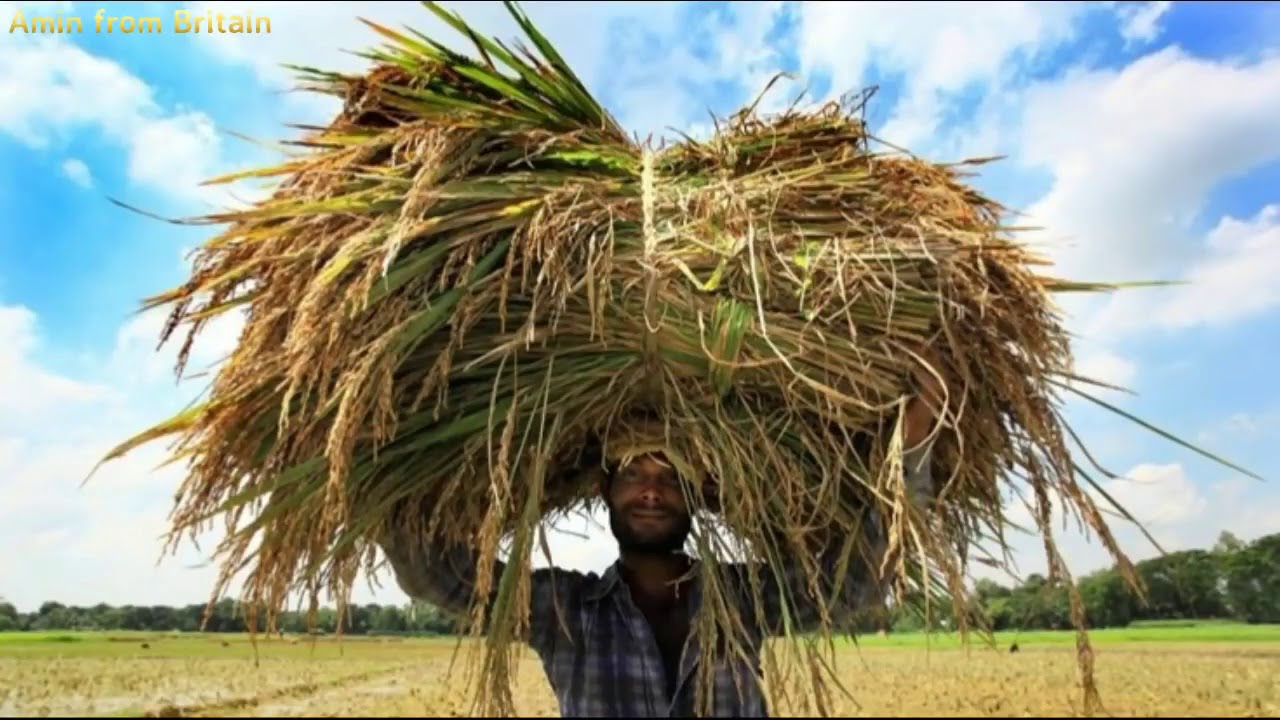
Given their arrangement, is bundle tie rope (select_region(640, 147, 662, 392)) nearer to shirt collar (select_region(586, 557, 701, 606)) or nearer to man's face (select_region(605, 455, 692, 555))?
man's face (select_region(605, 455, 692, 555))

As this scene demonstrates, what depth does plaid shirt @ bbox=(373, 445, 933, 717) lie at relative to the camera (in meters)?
2.12

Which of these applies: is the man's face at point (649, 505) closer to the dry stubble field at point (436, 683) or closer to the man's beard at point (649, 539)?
the man's beard at point (649, 539)

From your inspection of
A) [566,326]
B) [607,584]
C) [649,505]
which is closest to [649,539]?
[649,505]

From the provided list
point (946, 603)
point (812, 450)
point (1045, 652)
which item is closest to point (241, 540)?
point (812, 450)

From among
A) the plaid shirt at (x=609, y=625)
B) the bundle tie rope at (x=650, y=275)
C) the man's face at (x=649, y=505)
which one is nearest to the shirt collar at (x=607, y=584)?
the plaid shirt at (x=609, y=625)

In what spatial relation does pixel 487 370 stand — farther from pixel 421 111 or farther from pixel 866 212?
pixel 866 212

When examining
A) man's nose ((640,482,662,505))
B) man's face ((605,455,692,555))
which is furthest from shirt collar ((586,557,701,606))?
man's nose ((640,482,662,505))

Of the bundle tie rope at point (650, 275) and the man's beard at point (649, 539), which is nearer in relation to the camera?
the bundle tie rope at point (650, 275)

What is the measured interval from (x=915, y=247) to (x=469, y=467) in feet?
3.14

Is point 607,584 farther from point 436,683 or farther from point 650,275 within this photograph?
point 436,683

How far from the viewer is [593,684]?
7.89ft

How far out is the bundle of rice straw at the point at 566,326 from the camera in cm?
170

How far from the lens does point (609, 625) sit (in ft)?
8.14

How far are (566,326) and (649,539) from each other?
80 centimetres
